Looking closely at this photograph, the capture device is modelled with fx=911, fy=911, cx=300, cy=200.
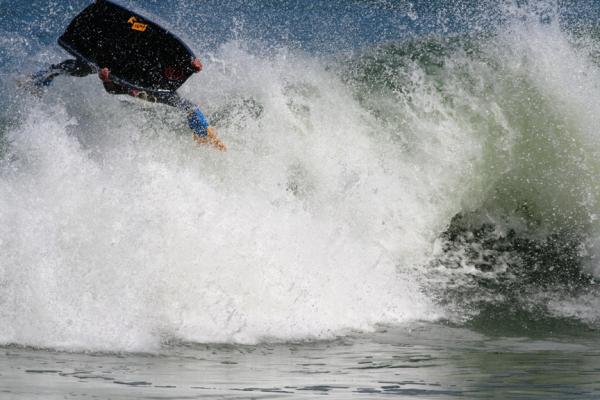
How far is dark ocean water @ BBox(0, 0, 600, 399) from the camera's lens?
5.74 m

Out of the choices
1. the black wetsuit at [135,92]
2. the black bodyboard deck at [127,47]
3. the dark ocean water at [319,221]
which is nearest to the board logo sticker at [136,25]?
the black bodyboard deck at [127,47]

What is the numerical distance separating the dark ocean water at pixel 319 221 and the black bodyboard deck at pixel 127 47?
325mm

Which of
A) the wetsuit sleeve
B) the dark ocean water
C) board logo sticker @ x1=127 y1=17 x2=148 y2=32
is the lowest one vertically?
the dark ocean water

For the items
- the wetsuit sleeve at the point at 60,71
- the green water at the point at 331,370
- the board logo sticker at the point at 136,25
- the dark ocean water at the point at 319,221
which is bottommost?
the green water at the point at 331,370

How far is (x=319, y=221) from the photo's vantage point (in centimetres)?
916

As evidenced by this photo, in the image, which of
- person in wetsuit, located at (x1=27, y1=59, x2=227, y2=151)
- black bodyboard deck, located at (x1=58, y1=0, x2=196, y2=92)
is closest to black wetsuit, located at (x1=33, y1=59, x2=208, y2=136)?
person in wetsuit, located at (x1=27, y1=59, x2=227, y2=151)

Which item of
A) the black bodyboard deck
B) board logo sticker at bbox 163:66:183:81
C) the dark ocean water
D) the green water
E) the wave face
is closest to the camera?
the green water

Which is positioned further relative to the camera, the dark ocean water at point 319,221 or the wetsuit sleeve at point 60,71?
the wetsuit sleeve at point 60,71

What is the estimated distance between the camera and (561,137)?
11422 millimetres

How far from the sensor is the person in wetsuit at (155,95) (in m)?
9.70

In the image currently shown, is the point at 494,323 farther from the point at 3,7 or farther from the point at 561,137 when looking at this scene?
the point at 3,7

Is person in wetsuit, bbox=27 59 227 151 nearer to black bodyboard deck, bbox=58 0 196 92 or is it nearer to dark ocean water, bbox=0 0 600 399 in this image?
black bodyboard deck, bbox=58 0 196 92

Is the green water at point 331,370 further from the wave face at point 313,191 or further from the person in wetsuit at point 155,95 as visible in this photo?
the person in wetsuit at point 155,95

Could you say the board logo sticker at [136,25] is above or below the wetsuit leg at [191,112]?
above
